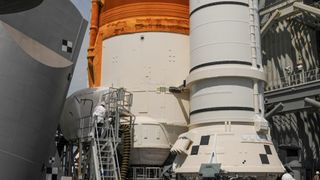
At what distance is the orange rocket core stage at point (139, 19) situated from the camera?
19.0 m

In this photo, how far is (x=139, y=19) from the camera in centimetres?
1912

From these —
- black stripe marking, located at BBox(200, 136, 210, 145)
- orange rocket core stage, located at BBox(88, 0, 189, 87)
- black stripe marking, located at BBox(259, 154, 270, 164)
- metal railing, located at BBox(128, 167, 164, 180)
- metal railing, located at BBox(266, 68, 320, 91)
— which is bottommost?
metal railing, located at BBox(128, 167, 164, 180)

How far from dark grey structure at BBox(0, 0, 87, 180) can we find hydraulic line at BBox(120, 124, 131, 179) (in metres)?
3.14

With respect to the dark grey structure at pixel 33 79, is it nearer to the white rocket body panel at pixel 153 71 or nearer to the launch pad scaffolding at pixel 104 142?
the launch pad scaffolding at pixel 104 142

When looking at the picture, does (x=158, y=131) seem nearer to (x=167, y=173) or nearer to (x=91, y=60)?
(x=167, y=173)

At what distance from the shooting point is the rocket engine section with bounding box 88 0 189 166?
17703mm

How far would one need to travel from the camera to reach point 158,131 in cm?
1769

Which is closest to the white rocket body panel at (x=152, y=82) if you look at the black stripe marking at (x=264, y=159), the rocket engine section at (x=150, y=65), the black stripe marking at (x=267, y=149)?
the rocket engine section at (x=150, y=65)

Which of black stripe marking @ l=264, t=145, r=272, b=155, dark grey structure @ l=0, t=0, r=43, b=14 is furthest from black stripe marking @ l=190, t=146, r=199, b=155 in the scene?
dark grey structure @ l=0, t=0, r=43, b=14

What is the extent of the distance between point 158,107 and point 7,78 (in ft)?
23.9

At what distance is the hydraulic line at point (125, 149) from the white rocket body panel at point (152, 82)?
70 centimetres

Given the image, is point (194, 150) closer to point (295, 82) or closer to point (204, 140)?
point (204, 140)

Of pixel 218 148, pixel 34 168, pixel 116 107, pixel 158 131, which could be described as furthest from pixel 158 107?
pixel 34 168

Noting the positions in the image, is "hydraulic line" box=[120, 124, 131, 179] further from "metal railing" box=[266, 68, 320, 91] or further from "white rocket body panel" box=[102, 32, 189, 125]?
"metal railing" box=[266, 68, 320, 91]
